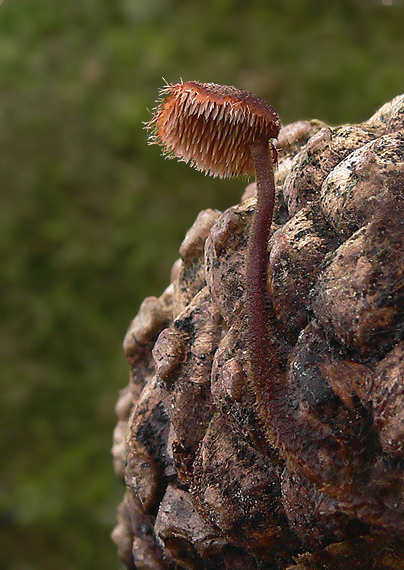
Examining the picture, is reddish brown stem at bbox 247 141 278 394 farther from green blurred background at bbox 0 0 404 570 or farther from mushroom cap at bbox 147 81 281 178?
green blurred background at bbox 0 0 404 570

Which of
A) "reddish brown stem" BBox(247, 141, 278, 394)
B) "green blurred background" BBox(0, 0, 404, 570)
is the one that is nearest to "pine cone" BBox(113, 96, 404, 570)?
"reddish brown stem" BBox(247, 141, 278, 394)

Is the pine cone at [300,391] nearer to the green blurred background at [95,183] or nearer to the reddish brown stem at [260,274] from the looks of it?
the reddish brown stem at [260,274]

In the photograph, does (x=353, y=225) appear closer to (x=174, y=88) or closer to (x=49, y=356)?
(x=174, y=88)

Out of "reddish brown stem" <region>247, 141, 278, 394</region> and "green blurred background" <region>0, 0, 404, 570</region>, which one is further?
"green blurred background" <region>0, 0, 404, 570</region>

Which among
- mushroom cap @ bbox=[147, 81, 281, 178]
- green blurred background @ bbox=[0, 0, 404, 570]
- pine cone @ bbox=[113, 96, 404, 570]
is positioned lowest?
pine cone @ bbox=[113, 96, 404, 570]

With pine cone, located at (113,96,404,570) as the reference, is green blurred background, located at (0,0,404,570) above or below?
above

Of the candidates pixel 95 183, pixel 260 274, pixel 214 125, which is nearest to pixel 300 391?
pixel 260 274

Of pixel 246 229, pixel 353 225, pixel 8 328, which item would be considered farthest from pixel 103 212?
pixel 353 225
